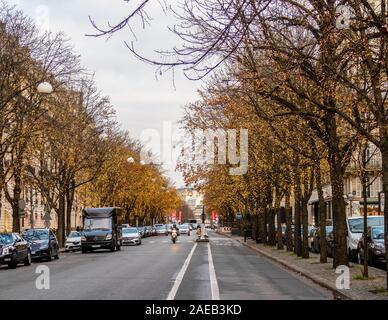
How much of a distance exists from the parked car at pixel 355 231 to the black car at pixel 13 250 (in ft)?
43.4

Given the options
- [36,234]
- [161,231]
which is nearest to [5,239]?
[36,234]

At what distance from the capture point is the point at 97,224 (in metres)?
45.9

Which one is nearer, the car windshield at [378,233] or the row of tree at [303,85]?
the row of tree at [303,85]

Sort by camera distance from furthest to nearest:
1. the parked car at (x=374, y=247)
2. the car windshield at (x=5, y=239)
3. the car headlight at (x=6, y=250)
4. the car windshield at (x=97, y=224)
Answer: the car windshield at (x=97, y=224)
the car windshield at (x=5, y=239)
the car headlight at (x=6, y=250)
the parked car at (x=374, y=247)

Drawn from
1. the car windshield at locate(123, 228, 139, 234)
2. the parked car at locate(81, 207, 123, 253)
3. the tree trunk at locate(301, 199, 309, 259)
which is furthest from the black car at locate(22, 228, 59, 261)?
the car windshield at locate(123, 228, 139, 234)

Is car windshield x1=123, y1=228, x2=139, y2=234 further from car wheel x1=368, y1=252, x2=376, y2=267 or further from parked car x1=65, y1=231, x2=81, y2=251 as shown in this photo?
car wheel x1=368, y1=252, x2=376, y2=267

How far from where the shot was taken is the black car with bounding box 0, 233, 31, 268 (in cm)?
2784

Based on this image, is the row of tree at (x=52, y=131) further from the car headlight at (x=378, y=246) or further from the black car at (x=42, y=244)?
the car headlight at (x=378, y=246)

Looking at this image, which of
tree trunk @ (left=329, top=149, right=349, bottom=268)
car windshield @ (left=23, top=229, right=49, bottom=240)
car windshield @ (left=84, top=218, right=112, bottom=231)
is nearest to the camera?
tree trunk @ (left=329, top=149, right=349, bottom=268)

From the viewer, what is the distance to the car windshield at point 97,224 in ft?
150

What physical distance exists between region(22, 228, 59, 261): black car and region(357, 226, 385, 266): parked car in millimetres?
14574

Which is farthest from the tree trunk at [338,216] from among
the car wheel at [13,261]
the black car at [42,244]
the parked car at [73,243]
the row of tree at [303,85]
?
the parked car at [73,243]

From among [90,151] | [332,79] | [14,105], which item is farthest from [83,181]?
[332,79]
